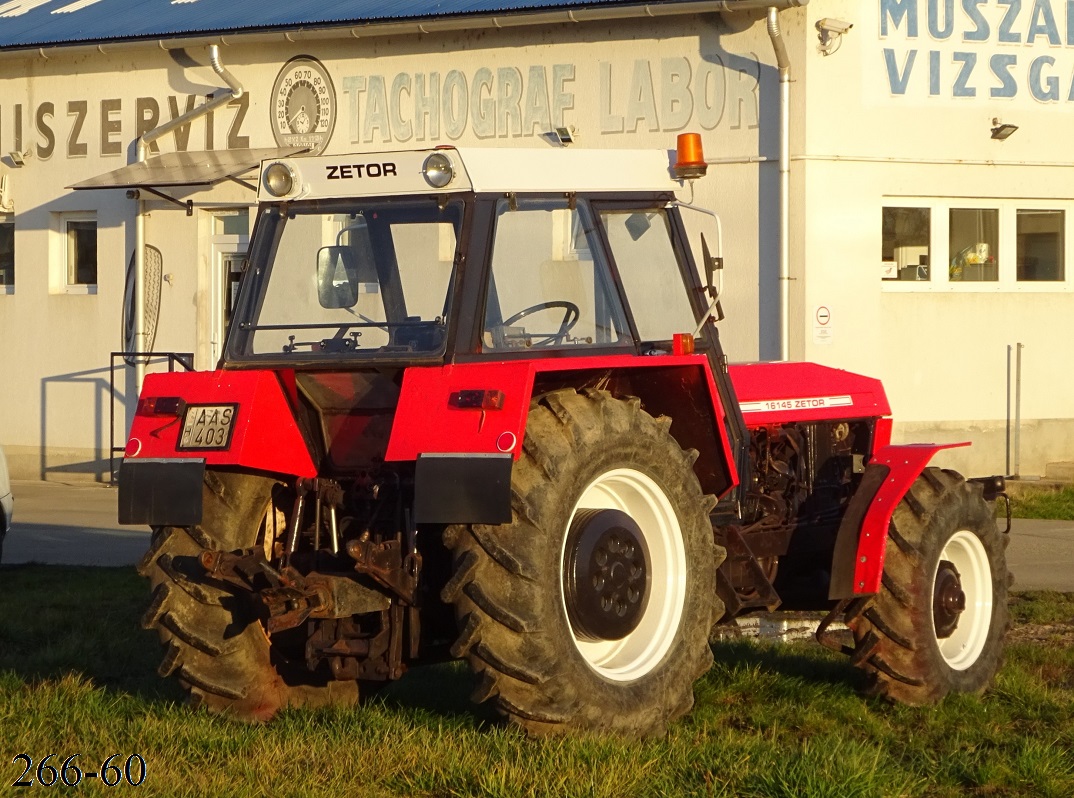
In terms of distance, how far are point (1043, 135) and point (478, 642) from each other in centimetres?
1272

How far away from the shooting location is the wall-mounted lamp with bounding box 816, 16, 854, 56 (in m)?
15.3

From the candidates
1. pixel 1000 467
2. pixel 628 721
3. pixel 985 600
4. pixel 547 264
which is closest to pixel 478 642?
pixel 628 721

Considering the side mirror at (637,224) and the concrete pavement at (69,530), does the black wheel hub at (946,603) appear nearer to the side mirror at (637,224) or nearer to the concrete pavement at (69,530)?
the side mirror at (637,224)

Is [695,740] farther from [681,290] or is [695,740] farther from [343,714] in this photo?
[681,290]

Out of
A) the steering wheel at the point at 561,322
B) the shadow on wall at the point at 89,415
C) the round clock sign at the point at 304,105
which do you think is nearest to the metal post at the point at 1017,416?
the round clock sign at the point at 304,105

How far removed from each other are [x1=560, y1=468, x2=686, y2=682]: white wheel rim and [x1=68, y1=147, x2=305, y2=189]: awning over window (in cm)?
1113

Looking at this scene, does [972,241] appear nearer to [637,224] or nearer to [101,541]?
[101,541]

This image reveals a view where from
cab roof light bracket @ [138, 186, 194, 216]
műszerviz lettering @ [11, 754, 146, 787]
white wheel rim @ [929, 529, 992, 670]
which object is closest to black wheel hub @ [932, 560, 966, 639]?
white wheel rim @ [929, 529, 992, 670]

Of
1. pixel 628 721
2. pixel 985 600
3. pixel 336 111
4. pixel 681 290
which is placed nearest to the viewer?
pixel 628 721

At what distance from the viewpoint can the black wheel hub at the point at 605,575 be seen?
5.65 metres

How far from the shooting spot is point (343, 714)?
6.15 metres

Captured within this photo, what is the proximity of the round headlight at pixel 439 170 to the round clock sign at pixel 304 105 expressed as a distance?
12123 mm

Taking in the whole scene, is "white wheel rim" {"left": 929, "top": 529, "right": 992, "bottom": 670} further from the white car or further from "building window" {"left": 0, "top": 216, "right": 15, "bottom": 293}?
"building window" {"left": 0, "top": 216, "right": 15, "bottom": 293}

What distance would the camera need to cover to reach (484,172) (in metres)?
5.88
